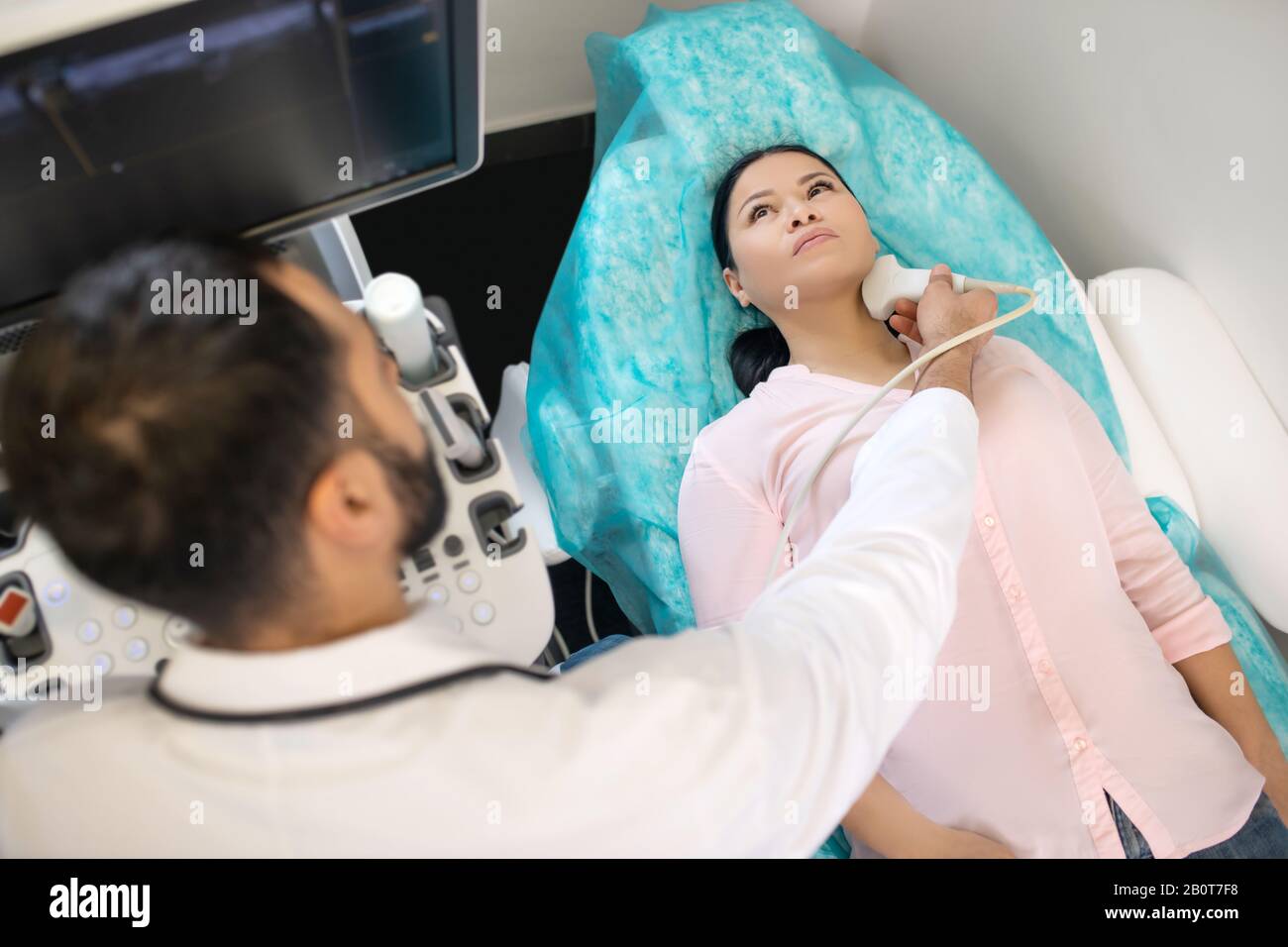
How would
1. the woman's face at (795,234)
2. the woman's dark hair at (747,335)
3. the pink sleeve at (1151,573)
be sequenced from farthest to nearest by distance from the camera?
the woman's dark hair at (747,335) → the woman's face at (795,234) → the pink sleeve at (1151,573)

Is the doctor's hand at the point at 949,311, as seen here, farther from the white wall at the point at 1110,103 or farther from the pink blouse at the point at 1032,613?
the white wall at the point at 1110,103

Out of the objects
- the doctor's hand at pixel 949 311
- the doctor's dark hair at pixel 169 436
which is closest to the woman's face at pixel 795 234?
the doctor's hand at pixel 949 311

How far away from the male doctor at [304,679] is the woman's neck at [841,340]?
0.72 m

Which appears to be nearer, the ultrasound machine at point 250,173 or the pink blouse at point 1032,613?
the ultrasound machine at point 250,173

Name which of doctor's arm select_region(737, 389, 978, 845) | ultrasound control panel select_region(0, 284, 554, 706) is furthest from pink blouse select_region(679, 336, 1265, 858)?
ultrasound control panel select_region(0, 284, 554, 706)

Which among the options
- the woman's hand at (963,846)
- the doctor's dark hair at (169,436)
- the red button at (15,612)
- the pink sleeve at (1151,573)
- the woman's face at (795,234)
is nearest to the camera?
the doctor's dark hair at (169,436)

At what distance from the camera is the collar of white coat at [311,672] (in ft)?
1.89

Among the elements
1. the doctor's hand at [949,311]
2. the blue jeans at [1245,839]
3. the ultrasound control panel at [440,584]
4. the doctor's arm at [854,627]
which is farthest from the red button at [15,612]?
the blue jeans at [1245,839]

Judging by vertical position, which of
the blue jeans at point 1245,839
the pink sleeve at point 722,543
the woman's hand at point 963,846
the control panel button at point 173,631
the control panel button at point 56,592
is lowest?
the woman's hand at point 963,846

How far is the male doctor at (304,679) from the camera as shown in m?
0.54

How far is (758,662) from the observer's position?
2.17 feet

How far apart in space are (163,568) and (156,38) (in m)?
0.39

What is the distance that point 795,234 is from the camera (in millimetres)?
1272

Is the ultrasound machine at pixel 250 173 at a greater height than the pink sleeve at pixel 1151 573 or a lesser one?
greater
